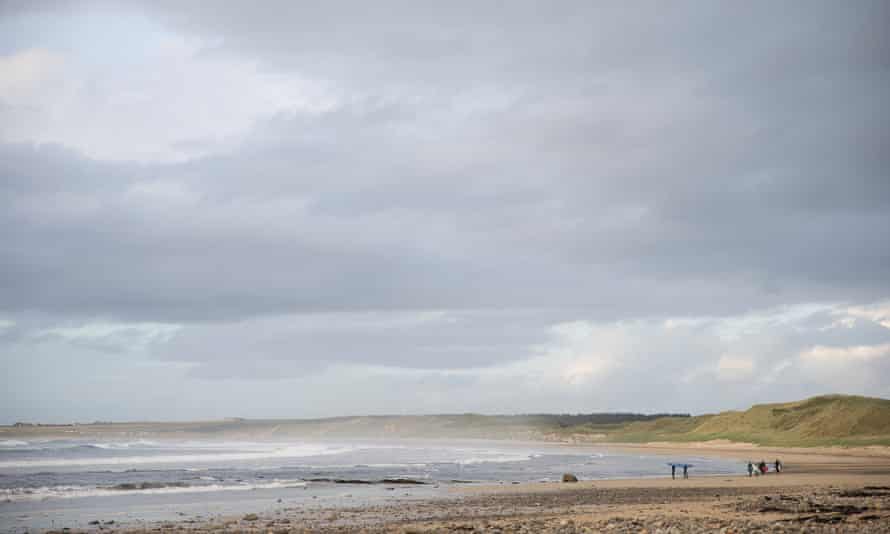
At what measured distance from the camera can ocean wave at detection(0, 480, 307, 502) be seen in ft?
137

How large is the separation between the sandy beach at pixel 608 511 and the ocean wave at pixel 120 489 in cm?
1258

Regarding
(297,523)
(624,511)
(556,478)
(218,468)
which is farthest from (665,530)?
(218,468)

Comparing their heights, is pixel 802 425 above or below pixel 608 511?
below

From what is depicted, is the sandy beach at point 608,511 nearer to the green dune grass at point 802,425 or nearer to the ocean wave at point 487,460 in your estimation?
the ocean wave at point 487,460

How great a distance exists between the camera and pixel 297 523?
2917cm

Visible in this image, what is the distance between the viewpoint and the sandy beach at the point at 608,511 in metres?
26.1

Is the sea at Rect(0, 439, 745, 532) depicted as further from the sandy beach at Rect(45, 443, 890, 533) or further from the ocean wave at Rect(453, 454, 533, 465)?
the sandy beach at Rect(45, 443, 890, 533)

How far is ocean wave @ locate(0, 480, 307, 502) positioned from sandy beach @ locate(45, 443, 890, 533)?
12582 millimetres

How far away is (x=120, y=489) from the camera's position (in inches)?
1813

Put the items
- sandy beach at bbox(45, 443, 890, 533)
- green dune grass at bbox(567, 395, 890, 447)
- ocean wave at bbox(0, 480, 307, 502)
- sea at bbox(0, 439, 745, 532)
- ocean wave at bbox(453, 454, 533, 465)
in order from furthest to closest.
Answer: green dune grass at bbox(567, 395, 890, 447), ocean wave at bbox(453, 454, 533, 465), ocean wave at bbox(0, 480, 307, 502), sea at bbox(0, 439, 745, 532), sandy beach at bbox(45, 443, 890, 533)

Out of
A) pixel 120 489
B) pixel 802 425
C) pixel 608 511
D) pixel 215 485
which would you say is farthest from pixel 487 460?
pixel 802 425

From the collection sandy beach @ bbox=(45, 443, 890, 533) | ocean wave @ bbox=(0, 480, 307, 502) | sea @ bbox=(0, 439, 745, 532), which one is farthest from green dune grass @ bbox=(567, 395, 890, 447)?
ocean wave @ bbox=(0, 480, 307, 502)

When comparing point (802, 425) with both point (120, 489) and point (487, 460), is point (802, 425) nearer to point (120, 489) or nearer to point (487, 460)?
point (487, 460)

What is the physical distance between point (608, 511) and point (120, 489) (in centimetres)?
2936
